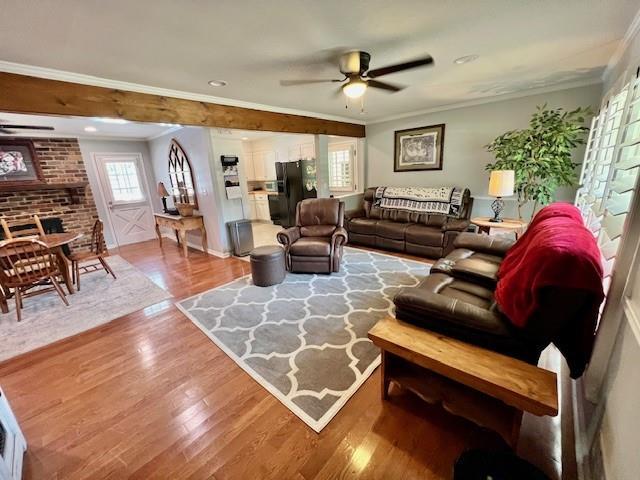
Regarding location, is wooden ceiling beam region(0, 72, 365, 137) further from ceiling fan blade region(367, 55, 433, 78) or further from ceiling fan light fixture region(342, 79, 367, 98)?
ceiling fan blade region(367, 55, 433, 78)

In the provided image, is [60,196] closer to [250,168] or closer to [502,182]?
[250,168]

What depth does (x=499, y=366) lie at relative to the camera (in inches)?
49.1

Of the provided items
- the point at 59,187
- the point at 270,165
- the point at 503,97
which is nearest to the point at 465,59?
the point at 503,97

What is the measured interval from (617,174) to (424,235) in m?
2.31

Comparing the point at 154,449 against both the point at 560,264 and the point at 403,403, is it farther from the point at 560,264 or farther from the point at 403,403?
the point at 560,264

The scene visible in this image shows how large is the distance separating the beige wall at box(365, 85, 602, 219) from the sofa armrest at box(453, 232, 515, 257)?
1.79 m

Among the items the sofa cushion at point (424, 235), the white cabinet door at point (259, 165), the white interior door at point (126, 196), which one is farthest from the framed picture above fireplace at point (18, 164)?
the sofa cushion at point (424, 235)

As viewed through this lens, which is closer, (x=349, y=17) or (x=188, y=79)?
(x=349, y=17)

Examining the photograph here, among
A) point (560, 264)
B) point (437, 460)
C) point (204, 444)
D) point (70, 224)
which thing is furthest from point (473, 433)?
point (70, 224)

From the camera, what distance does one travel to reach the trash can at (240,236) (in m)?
4.39

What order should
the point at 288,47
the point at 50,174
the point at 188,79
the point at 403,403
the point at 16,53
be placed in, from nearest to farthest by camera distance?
the point at 403,403, the point at 16,53, the point at 288,47, the point at 188,79, the point at 50,174

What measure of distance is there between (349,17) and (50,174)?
236 inches

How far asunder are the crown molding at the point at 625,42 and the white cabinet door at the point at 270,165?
19.4 feet

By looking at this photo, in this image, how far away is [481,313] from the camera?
1.39 metres
